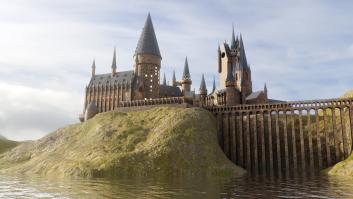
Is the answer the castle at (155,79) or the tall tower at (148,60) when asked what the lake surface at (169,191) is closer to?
the castle at (155,79)

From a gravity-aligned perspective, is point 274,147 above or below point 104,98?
below

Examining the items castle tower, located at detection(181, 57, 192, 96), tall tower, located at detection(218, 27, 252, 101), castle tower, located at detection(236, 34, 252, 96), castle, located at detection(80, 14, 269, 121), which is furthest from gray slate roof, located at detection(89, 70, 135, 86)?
castle tower, located at detection(236, 34, 252, 96)

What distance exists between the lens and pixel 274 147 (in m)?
62.8

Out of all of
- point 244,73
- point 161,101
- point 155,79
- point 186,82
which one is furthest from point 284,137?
point 186,82

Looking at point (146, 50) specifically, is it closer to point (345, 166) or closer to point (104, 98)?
point (104, 98)

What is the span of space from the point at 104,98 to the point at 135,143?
200ft

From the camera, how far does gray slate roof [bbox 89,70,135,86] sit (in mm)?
106156

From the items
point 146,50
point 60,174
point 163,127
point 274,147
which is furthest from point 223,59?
point 60,174

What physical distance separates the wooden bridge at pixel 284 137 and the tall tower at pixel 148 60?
3487 centimetres

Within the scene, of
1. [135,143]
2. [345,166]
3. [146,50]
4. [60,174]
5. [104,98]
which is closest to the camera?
[60,174]

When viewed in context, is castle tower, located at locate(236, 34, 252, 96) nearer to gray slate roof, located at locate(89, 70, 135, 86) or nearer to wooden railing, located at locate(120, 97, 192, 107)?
wooden railing, located at locate(120, 97, 192, 107)

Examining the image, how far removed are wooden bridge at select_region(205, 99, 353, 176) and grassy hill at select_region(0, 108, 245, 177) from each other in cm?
504

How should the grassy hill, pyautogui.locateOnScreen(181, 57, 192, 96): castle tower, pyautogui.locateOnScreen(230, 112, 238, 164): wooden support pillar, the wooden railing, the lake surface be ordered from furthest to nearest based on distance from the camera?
pyautogui.locateOnScreen(181, 57, 192, 96): castle tower
the wooden railing
pyautogui.locateOnScreen(230, 112, 238, 164): wooden support pillar
the grassy hill
the lake surface

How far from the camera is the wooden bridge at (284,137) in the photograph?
178 feet
